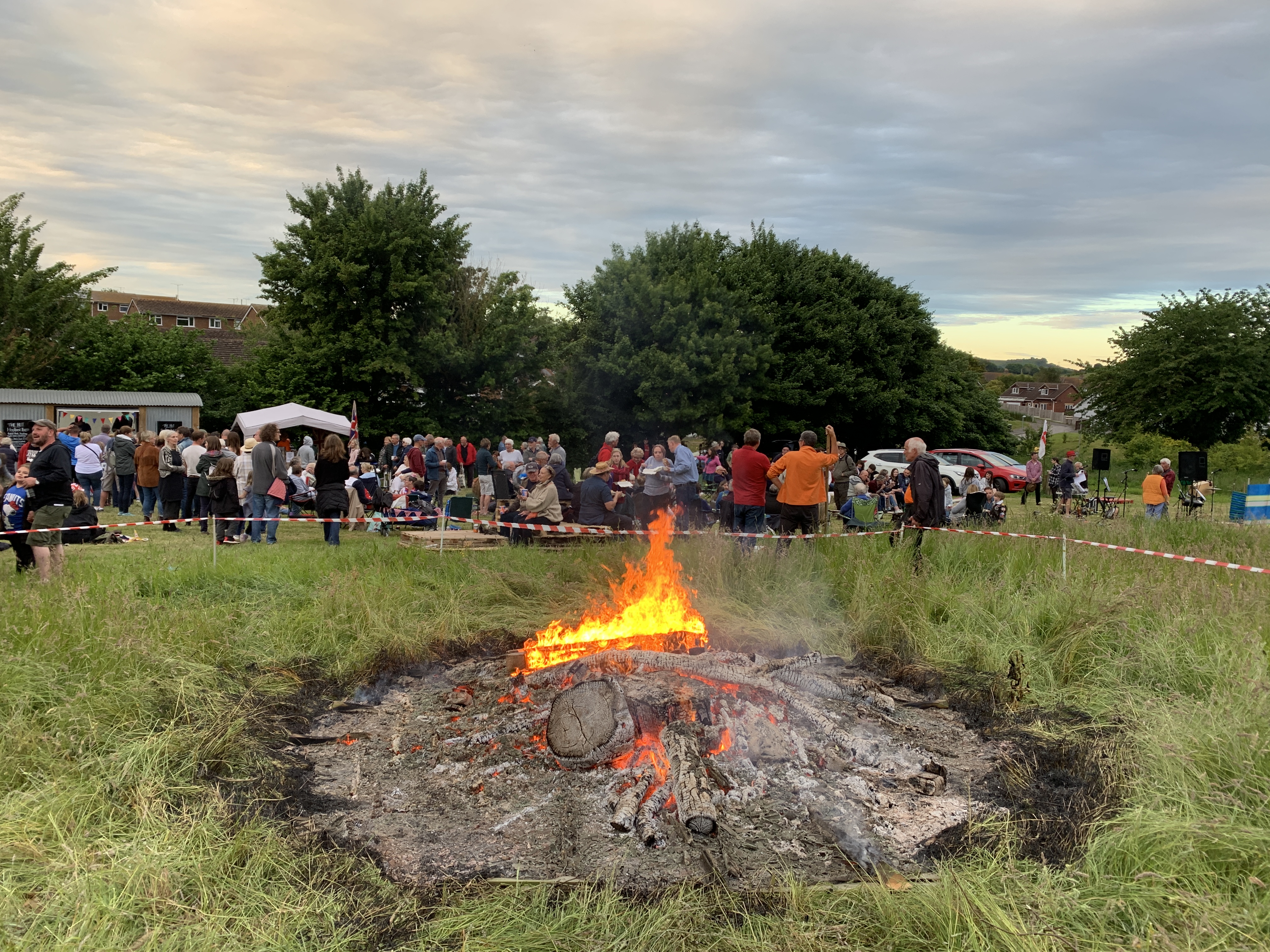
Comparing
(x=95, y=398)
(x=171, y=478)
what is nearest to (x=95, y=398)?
(x=95, y=398)

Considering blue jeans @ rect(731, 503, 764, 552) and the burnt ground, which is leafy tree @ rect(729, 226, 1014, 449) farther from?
the burnt ground

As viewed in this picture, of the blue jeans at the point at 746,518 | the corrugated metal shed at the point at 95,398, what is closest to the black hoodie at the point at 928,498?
the blue jeans at the point at 746,518

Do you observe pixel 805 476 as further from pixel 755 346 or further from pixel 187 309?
pixel 187 309

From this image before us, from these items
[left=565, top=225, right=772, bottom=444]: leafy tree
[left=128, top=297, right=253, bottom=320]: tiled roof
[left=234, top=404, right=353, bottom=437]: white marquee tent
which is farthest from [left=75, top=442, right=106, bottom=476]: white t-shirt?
[left=128, top=297, right=253, bottom=320]: tiled roof

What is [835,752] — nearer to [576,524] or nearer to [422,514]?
[576,524]

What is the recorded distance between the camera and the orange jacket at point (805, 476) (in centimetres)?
1005

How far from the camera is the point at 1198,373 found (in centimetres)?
3600

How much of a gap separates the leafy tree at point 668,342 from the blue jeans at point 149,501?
598 inches

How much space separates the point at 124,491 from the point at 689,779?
47.5 ft

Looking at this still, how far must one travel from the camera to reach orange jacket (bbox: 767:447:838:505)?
10.1m

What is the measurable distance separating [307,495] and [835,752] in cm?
1099

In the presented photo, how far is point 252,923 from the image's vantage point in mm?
3508

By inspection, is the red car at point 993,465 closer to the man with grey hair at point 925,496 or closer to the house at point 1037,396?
the man with grey hair at point 925,496

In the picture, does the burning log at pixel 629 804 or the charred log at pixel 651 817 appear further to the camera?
the burning log at pixel 629 804
